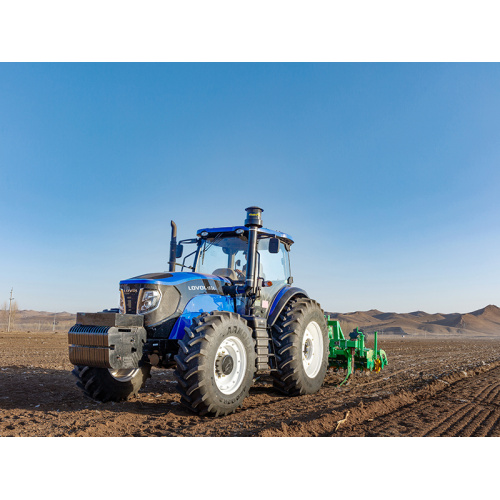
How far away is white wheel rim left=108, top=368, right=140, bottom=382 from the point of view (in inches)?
263

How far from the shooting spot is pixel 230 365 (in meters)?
5.91

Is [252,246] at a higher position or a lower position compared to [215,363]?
higher

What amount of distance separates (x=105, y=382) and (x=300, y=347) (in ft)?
10.3

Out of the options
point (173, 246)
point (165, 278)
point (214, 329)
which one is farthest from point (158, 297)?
point (173, 246)

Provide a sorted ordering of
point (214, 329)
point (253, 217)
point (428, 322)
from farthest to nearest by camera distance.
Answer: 1. point (428, 322)
2. point (253, 217)
3. point (214, 329)

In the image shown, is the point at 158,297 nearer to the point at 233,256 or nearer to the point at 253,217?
the point at 233,256

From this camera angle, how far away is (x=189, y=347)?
5.41 metres

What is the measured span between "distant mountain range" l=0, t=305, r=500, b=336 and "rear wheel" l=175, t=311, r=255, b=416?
229ft

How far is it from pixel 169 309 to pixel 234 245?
1.90m

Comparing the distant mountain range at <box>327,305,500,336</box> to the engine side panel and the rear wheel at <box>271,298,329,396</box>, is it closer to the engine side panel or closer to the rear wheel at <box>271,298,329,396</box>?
the rear wheel at <box>271,298,329,396</box>

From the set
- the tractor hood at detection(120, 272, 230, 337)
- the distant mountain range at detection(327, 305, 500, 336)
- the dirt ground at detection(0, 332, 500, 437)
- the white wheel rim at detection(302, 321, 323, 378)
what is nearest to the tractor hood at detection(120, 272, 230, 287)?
the tractor hood at detection(120, 272, 230, 337)

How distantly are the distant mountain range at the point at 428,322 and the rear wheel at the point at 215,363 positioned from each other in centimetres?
7099

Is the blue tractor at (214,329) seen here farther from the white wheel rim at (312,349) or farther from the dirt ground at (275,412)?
the dirt ground at (275,412)

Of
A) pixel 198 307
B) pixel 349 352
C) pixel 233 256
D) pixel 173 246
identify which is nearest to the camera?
pixel 198 307
